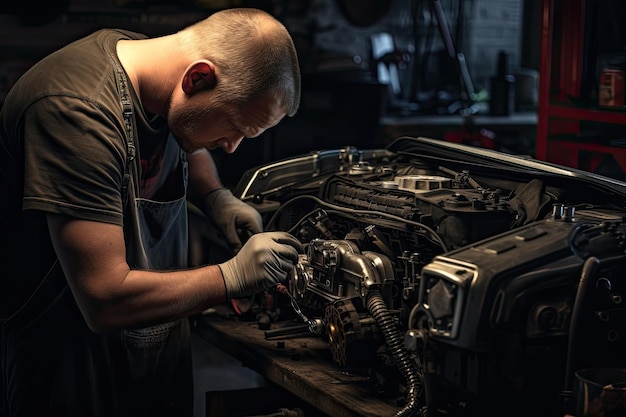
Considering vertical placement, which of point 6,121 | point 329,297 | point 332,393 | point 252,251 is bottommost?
point 332,393

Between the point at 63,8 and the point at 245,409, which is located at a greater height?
the point at 63,8

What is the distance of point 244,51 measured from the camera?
2158 mm

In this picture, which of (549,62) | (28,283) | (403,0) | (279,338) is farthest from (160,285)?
(403,0)

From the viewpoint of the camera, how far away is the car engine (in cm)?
187

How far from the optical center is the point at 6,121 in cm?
211

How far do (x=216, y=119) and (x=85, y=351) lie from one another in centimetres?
65

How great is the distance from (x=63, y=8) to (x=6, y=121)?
3735 millimetres

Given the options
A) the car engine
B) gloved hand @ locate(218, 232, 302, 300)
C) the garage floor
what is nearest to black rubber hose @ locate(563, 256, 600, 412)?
the car engine

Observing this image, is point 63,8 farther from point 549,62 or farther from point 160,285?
point 160,285

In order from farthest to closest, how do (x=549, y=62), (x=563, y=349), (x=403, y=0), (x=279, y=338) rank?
(x=403, y=0), (x=549, y=62), (x=279, y=338), (x=563, y=349)

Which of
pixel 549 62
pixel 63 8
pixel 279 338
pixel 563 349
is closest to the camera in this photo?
pixel 563 349

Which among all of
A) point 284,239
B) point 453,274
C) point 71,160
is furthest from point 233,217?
point 453,274

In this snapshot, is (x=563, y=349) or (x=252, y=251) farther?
(x=252, y=251)

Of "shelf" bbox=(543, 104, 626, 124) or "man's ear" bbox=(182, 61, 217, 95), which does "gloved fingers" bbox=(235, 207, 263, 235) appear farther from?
"shelf" bbox=(543, 104, 626, 124)
